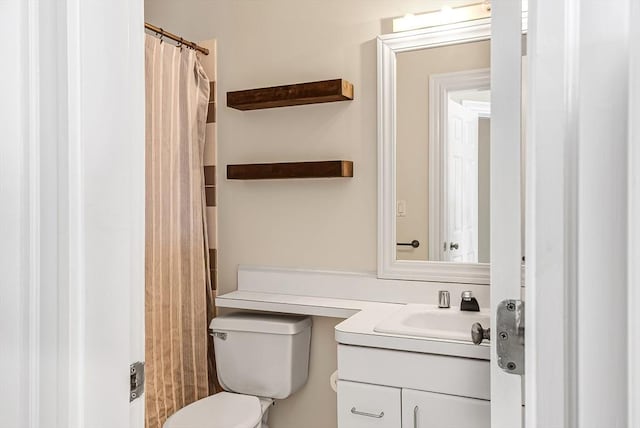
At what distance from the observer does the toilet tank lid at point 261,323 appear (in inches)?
90.0

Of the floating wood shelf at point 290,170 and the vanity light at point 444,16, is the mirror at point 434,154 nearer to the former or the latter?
the vanity light at point 444,16

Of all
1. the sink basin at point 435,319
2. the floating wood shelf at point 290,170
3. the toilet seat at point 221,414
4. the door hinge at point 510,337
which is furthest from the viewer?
the floating wood shelf at point 290,170

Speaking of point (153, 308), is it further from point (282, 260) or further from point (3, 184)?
point (3, 184)

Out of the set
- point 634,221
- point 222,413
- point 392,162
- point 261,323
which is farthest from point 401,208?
point 634,221

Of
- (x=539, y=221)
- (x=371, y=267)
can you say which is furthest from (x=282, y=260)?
(x=539, y=221)

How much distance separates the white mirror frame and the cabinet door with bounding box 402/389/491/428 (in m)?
0.58

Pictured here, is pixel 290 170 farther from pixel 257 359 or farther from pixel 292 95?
pixel 257 359

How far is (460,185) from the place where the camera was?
2230 mm

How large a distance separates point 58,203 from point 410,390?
52.5 inches

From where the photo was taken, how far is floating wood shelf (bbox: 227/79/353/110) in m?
2.24

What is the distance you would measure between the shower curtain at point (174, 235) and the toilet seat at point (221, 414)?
20cm

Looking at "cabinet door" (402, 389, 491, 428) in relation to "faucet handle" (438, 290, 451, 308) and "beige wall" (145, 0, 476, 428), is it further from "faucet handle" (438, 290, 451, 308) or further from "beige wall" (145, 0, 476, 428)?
"beige wall" (145, 0, 476, 428)

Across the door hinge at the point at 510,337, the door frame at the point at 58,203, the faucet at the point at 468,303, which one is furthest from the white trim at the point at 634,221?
the faucet at the point at 468,303

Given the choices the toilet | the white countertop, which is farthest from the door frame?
the toilet
